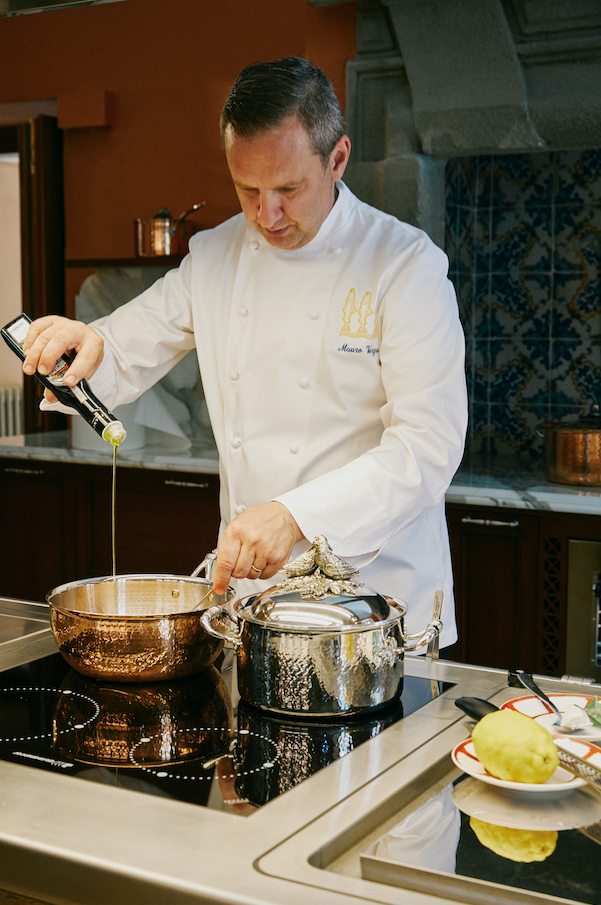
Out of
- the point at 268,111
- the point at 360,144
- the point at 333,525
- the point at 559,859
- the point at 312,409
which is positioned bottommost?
the point at 559,859

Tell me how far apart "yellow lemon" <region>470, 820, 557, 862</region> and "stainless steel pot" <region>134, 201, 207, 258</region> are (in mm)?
2885

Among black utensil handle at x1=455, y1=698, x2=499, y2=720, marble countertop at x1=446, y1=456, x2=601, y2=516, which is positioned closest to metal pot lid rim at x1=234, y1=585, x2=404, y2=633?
black utensil handle at x1=455, y1=698, x2=499, y2=720

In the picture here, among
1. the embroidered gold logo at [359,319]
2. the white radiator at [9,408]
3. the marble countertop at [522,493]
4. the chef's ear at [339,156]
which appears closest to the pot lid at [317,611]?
the embroidered gold logo at [359,319]

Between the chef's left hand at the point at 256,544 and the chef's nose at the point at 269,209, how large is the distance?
537mm

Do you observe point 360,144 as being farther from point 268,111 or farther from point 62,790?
point 62,790

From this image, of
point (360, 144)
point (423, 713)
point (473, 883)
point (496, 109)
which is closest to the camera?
point (473, 883)

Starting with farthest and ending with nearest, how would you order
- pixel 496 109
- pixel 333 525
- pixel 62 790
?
pixel 496 109
pixel 333 525
pixel 62 790

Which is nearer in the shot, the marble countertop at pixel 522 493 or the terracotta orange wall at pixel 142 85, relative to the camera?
the marble countertop at pixel 522 493

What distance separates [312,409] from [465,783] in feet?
3.27

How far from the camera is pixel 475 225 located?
3594 mm

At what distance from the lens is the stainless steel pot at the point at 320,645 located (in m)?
1.03

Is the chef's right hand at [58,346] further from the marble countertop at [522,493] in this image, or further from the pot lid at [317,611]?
the marble countertop at [522,493]

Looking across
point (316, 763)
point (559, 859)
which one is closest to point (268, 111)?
point (316, 763)

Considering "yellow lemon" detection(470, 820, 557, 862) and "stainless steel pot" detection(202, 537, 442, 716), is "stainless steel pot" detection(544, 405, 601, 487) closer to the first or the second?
"stainless steel pot" detection(202, 537, 442, 716)
